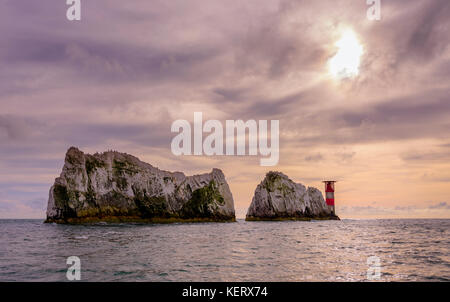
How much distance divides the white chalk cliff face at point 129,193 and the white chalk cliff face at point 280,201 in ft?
60.4

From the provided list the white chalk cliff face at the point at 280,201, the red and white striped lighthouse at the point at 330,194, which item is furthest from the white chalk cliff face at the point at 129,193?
the red and white striped lighthouse at the point at 330,194

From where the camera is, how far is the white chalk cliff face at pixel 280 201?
14350cm

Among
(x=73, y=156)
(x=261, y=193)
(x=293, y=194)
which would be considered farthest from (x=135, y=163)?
(x=293, y=194)

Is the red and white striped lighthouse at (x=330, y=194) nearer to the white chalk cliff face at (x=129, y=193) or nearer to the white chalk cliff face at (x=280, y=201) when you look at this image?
the white chalk cliff face at (x=280, y=201)

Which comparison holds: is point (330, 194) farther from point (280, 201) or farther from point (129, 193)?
point (129, 193)

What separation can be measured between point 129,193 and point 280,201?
66.8 m

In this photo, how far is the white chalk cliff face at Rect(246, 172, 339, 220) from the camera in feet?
471
